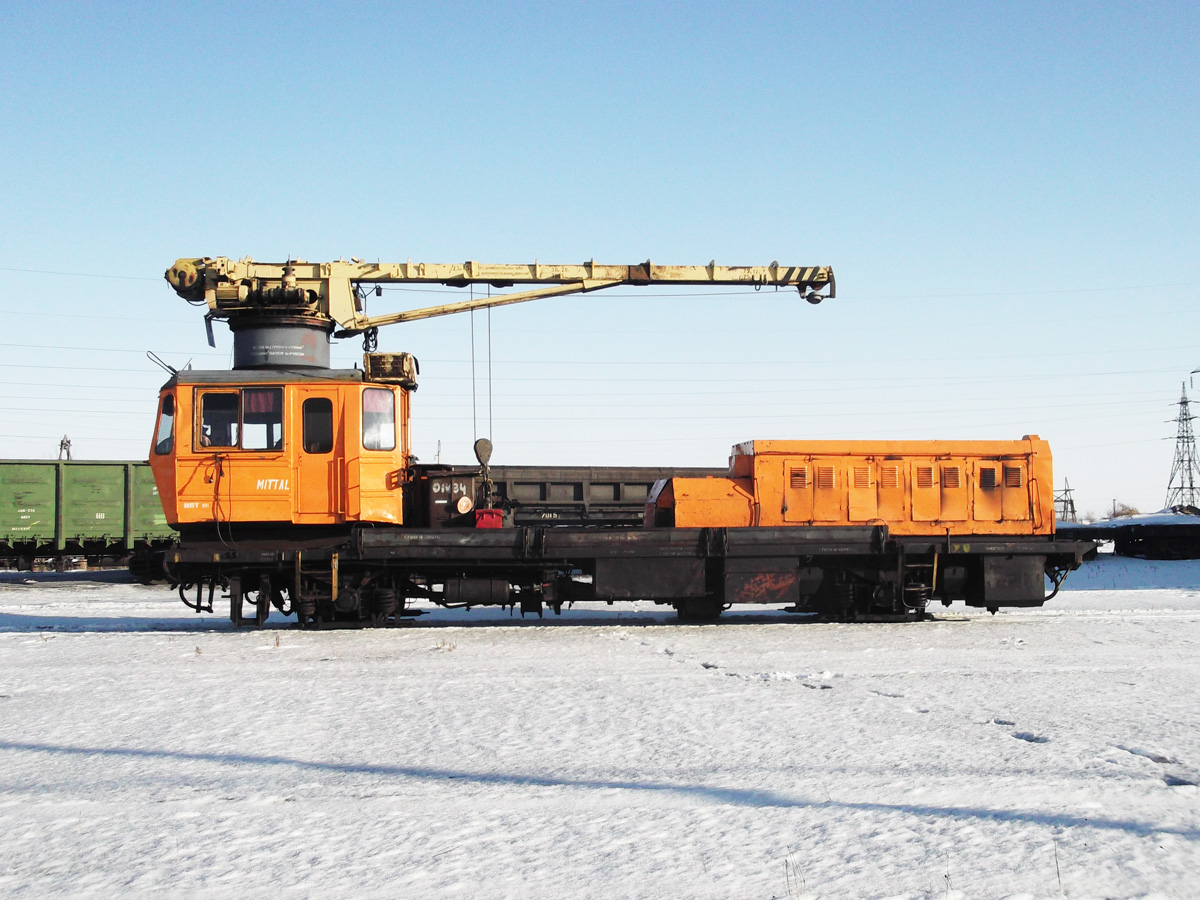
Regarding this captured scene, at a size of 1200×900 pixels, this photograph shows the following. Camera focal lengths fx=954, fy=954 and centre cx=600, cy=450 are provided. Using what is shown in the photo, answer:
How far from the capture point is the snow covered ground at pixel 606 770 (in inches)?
167

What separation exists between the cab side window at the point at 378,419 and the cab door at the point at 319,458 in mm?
318

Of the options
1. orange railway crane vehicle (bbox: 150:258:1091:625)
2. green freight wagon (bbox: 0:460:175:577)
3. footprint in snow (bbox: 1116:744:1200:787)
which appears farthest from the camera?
green freight wagon (bbox: 0:460:175:577)

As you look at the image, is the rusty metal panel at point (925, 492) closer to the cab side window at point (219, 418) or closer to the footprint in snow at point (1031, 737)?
the footprint in snow at point (1031, 737)

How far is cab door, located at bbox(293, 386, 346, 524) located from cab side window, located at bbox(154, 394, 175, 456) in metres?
1.65

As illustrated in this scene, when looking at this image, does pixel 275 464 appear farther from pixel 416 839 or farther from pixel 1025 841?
pixel 1025 841

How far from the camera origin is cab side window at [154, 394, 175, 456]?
1251 centimetres

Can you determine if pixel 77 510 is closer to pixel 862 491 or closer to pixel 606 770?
pixel 862 491

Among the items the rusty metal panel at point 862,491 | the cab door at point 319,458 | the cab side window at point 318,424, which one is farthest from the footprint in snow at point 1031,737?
the cab side window at point 318,424

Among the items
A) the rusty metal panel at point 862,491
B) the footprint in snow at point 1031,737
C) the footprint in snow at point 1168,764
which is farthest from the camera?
the rusty metal panel at point 862,491

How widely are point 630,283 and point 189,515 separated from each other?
25.4 feet

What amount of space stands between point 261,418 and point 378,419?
4.94 ft

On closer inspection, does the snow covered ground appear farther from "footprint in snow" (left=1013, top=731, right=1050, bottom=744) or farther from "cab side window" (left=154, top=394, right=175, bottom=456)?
"cab side window" (left=154, top=394, right=175, bottom=456)

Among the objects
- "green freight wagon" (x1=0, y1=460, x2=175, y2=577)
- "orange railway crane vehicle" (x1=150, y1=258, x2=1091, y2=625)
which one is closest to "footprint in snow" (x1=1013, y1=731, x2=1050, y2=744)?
"orange railway crane vehicle" (x1=150, y1=258, x2=1091, y2=625)

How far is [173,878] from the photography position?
13.8ft
